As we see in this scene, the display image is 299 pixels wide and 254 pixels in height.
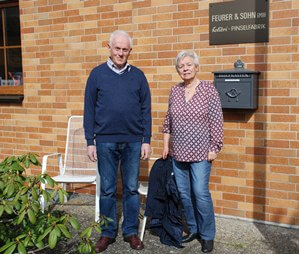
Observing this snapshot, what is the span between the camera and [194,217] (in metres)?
3.93

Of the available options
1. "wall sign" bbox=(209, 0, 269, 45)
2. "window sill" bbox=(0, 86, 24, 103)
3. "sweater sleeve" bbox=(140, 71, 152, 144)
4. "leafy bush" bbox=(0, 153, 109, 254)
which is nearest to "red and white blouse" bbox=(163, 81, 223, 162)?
"sweater sleeve" bbox=(140, 71, 152, 144)

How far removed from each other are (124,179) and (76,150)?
1.56 m

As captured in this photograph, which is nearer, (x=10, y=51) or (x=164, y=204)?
(x=164, y=204)

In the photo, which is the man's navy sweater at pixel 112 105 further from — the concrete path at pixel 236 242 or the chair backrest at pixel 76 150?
the chair backrest at pixel 76 150

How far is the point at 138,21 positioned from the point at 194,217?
86.5 inches

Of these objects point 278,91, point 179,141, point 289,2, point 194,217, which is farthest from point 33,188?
point 289,2

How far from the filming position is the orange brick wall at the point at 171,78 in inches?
163

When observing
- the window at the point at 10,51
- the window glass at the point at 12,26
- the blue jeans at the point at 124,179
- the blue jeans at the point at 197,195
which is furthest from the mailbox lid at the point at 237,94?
the window glass at the point at 12,26

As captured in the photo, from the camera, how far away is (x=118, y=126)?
372cm

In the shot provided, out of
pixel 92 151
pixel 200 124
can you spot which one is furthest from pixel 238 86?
pixel 92 151

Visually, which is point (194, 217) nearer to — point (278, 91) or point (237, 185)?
point (237, 185)

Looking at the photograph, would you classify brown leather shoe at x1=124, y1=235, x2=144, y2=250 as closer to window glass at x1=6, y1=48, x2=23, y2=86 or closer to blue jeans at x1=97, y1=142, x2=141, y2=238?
blue jeans at x1=97, y1=142, x2=141, y2=238

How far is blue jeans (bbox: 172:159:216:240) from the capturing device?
3684 mm

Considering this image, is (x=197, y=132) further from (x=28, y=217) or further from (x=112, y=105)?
(x=28, y=217)
